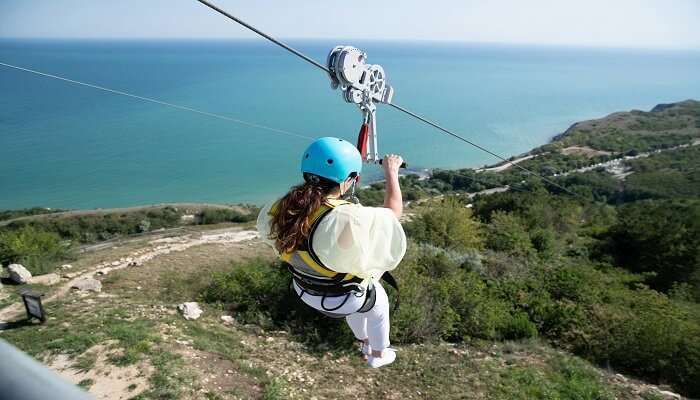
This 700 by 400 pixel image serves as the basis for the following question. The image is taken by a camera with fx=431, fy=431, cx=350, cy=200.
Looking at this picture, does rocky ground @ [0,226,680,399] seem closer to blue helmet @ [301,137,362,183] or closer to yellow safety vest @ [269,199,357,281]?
yellow safety vest @ [269,199,357,281]

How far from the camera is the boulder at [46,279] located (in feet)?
38.5

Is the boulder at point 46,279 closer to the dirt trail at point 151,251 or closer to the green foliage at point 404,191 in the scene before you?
the dirt trail at point 151,251

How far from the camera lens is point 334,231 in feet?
8.93

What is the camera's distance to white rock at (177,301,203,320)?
370 inches

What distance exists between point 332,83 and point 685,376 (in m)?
10.4

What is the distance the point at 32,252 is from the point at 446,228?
16.7 metres

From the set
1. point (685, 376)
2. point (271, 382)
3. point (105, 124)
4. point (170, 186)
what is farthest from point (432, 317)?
point (105, 124)

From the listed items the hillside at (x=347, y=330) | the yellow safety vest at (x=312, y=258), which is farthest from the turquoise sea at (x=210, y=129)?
the yellow safety vest at (x=312, y=258)

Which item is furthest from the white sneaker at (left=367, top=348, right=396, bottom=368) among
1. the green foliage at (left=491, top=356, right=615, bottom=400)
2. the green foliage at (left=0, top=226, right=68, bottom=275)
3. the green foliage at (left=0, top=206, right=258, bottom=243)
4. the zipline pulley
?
the green foliage at (left=0, top=206, right=258, bottom=243)

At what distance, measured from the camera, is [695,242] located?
67.2 feet

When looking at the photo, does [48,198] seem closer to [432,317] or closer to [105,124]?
[105,124]

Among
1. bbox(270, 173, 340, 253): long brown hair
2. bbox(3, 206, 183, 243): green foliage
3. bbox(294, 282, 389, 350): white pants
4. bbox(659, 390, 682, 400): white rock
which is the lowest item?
bbox(3, 206, 183, 243): green foliage

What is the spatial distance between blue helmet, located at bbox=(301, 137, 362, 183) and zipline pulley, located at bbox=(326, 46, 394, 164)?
2.25 ft

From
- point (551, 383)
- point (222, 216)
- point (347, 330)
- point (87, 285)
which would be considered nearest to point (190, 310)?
point (347, 330)
